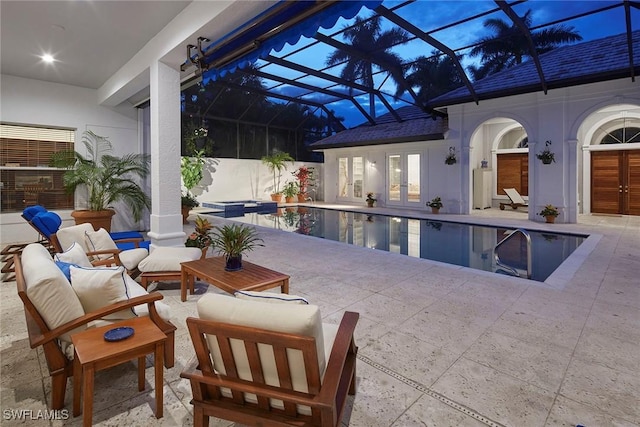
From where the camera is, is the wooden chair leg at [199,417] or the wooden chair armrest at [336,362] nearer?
the wooden chair armrest at [336,362]

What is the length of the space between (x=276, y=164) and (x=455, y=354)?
16.1 meters

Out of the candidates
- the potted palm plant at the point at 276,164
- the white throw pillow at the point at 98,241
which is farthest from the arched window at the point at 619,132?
the white throw pillow at the point at 98,241

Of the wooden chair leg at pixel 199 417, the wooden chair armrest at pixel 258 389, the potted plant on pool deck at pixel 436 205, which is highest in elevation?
the potted plant on pool deck at pixel 436 205

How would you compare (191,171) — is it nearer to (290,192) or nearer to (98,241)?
(290,192)

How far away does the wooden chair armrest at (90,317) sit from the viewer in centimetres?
204

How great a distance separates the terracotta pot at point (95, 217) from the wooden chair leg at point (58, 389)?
654 centimetres

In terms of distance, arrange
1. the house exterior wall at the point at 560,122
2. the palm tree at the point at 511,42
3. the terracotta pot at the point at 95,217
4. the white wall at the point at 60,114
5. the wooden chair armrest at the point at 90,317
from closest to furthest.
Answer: the wooden chair armrest at the point at 90,317, the white wall at the point at 60,114, the terracotta pot at the point at 95,217, the palm tree at the point at 511,42, the house exterior wall at the point at 560,122

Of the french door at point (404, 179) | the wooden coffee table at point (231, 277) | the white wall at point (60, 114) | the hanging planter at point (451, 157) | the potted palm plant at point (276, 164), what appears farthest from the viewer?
the potted palm plant at point (276, 164)

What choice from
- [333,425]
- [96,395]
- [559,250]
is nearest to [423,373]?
[333,425]

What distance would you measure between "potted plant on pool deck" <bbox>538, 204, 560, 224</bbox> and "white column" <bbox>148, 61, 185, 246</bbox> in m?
10.3

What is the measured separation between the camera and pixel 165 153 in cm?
561

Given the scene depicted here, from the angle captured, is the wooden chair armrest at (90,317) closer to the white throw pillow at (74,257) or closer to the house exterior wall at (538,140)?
the white throw pillow at (74,257)

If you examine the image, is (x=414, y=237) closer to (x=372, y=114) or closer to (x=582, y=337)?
(x=582, y=337)

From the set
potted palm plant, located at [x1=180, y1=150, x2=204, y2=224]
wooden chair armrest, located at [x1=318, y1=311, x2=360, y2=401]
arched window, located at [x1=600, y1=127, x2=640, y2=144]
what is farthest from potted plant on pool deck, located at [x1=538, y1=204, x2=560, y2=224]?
potted palm plant, located at [x1=180, y1=150, x2=204, y2=224]
